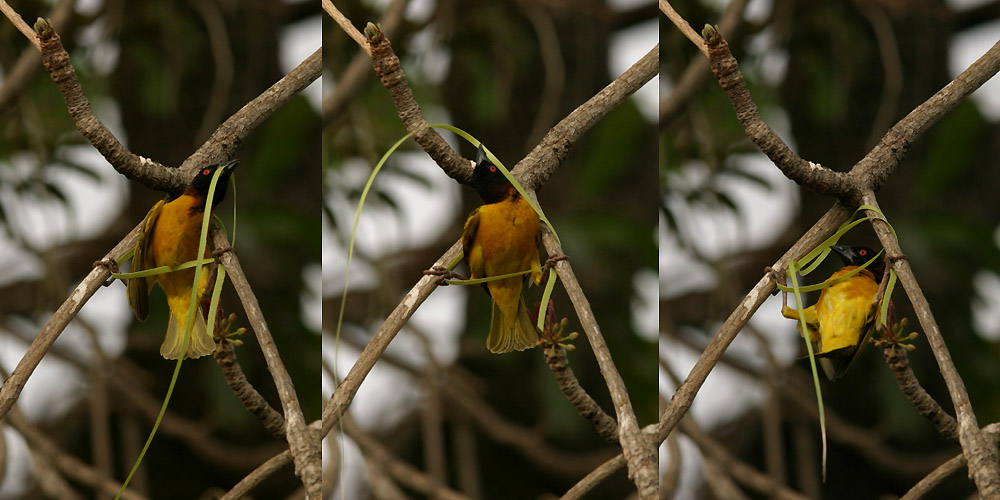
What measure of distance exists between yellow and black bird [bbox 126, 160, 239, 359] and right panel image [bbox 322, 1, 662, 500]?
0.35m

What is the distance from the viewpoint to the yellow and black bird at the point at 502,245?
2.54 m

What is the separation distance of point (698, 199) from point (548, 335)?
798 mm

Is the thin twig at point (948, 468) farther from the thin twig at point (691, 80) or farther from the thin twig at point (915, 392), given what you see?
the thin twig at point (691, 80)

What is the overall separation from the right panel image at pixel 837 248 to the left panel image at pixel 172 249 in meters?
1.18

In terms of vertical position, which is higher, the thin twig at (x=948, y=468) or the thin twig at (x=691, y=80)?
the thin twig at (x=691, y=80)

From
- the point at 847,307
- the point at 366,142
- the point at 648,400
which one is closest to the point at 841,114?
the point at 847,307

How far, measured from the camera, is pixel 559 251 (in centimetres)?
246

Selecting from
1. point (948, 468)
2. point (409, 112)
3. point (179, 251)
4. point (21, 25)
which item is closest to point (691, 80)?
point (409, 112)

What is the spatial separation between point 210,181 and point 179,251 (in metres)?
0.23

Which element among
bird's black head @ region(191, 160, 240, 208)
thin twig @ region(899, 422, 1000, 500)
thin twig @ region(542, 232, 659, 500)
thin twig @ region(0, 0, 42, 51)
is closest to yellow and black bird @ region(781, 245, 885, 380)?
thin twig @ region(899, 422, 1000, 500)

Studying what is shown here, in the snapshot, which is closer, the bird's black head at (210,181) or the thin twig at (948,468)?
the thin twig at (948,468)

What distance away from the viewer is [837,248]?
2.56 m

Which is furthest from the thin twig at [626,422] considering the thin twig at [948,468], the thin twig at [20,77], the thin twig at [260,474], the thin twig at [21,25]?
the thin twig at [20,77]

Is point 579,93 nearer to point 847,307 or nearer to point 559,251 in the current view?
point 559,251
